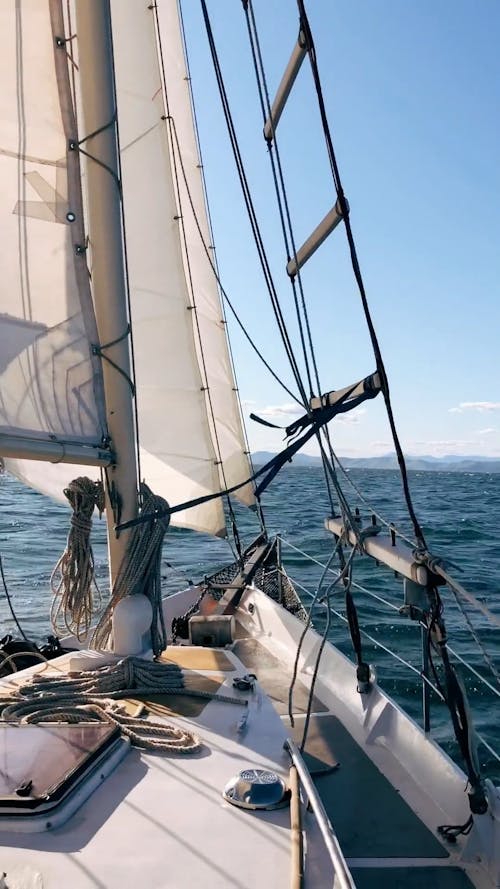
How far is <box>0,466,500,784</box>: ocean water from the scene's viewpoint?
742cm

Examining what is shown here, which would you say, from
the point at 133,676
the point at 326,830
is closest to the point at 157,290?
the point at 133,676

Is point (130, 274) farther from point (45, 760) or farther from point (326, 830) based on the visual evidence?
point (326, 830)

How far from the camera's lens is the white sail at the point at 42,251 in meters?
3.88

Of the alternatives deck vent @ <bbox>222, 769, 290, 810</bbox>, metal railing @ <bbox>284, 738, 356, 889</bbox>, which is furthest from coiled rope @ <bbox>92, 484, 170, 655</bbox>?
deck vent @ <bbox>222, 769, 290, 810</bbox>

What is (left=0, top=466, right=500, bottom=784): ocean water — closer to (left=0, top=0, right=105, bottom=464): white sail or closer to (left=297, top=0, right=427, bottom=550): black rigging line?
(left=297, top=0, right=427, bottom=550): black rigging line

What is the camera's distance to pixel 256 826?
250 centimetres

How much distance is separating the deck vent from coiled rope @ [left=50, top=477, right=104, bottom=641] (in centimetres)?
188

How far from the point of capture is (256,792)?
8.73 feet

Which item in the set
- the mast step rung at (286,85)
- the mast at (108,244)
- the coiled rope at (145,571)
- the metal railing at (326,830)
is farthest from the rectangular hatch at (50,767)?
the mast step rung at (286,85)

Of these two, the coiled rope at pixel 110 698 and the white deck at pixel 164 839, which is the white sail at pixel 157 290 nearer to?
the coiled rope at pixel 110 698

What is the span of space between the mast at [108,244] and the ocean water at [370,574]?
57.2 inches

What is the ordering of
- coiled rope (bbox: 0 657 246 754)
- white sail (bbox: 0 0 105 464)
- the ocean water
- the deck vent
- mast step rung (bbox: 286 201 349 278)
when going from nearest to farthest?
the deck vent → coiled rope (bbox: 0 657 246 754) → mast step rung (bbox: 286 201 349 278) → white sail (bbox: 0 0 105 464) → the ocean water

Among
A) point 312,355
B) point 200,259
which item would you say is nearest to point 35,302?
point 312,355

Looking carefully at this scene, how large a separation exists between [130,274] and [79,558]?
12.3ft
